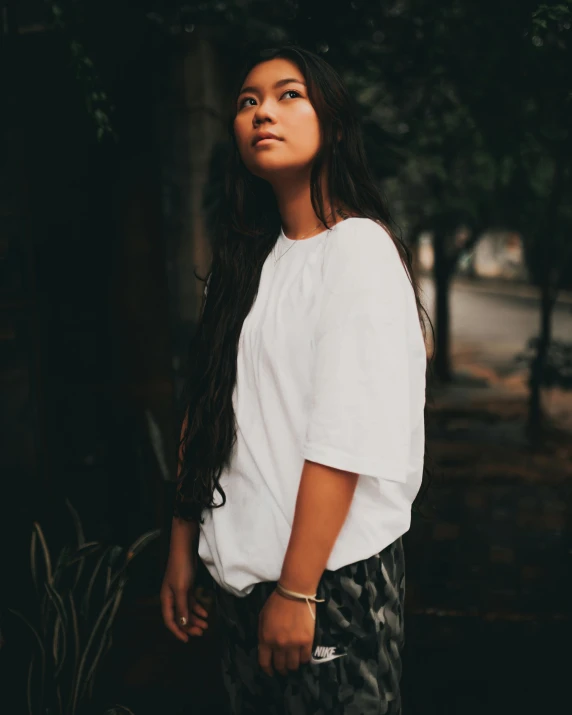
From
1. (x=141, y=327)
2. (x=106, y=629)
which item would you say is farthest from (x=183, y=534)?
(x=141, y=327)

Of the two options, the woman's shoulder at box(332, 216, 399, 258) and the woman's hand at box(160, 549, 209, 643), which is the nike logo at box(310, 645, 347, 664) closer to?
the woman's hand at box(160, 549, 209, 643)

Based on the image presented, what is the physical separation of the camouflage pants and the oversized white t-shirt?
7 centimetres

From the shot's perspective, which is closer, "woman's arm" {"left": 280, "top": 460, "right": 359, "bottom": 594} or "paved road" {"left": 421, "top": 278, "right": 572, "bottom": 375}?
"woman's arm" {"left": 280, "top": 460, "right": 359, "bottom": 594}

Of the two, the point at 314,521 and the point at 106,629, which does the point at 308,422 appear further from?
the point at 106,629

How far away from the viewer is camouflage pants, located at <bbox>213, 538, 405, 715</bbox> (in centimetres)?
141

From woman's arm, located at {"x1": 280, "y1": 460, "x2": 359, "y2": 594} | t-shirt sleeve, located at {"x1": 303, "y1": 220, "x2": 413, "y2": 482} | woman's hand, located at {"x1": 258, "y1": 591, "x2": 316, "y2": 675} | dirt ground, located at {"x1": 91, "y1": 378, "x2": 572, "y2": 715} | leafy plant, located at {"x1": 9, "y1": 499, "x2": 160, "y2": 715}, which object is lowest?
dirt ground, located at {"x1": 91, "y1": 378, "x2": 572, "y2": 715}

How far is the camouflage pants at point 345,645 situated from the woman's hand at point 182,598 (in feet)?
0.51

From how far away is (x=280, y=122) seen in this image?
141 cm

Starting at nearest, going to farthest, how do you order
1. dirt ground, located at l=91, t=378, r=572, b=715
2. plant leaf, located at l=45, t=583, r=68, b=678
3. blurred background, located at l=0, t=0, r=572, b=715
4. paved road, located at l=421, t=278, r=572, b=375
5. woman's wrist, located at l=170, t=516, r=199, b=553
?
woman's wrist, located at l=170, t=516, r=199, b=553
plant leaf, located at l=45, t=583, r=68, b=678
blurred background, located at l=0, t=0, r=572, b=715
dirt ground, located at l=91, t=378, r=572, b=715
paved road, located at l=421, t=278, r=572, b=375

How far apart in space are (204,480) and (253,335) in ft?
1.09

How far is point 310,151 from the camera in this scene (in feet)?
4.70

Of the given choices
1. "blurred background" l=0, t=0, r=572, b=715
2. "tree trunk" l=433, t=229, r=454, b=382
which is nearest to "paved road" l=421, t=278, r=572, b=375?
"tree trunk" l=433, t=229, r=454, b=382

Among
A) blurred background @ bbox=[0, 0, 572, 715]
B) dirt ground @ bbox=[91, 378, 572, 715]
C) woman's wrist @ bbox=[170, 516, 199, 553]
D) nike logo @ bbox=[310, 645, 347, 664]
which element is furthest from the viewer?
dirt ground @ bbox=[91, 378, 572, 715]

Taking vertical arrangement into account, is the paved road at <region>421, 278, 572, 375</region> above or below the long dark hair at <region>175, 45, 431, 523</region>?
below
